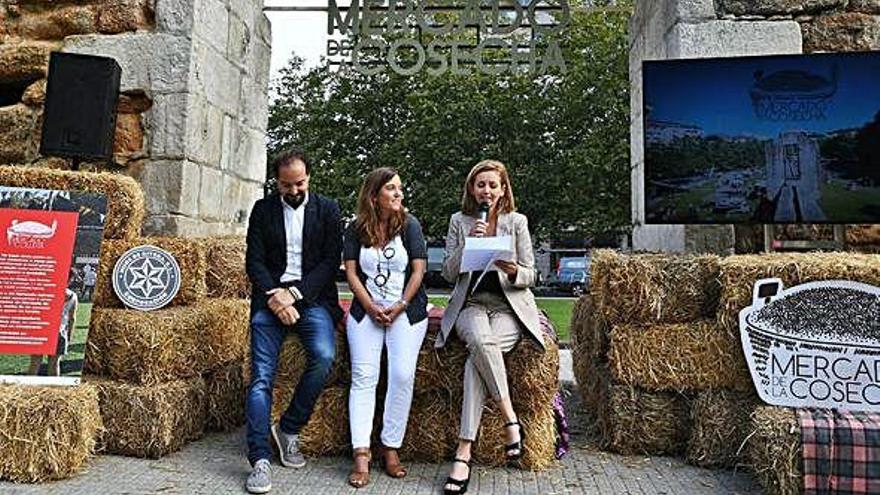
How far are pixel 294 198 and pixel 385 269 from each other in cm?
52

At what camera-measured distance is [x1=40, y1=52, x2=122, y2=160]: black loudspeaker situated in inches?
156

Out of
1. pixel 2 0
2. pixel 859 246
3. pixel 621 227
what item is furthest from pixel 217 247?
pixel 621 227

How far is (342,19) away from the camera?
6.98m

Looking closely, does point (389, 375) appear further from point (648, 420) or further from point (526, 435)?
point (648, 420)

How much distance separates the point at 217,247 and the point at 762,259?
268 cm

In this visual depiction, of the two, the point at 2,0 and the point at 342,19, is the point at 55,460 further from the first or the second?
the point at 342,19

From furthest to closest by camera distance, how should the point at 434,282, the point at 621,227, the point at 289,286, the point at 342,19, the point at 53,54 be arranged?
the point at 434,282, the point at 621,227, the point at 342,19, the point at 53,54, the point at 289,286

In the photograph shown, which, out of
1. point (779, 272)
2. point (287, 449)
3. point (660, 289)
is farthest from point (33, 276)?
point (779, 272)

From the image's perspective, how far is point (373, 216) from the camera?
3291 millimetres

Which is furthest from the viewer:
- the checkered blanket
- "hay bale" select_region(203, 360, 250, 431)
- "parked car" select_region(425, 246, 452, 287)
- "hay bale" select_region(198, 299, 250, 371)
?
"parked car" select_region(425, 246, 452, 287)

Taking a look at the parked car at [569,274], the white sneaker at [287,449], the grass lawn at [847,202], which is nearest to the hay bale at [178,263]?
the white sneaker at [287,449]

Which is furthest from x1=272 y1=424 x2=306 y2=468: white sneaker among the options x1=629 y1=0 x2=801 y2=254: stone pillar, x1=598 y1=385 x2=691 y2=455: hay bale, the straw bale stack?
x1=629 y1=0 x2=801 y2=254: stone pillar

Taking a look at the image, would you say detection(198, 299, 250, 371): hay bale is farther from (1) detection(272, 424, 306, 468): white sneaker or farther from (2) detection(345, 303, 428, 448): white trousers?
(2) detection(345, 303, 428, 448): white trousers

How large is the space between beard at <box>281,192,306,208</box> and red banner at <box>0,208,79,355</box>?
93cm
